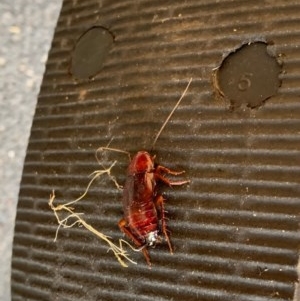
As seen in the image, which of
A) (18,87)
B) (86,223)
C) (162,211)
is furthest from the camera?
(18,87)

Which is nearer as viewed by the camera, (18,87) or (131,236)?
(131,236)

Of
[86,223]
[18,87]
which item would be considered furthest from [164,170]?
[18,87]

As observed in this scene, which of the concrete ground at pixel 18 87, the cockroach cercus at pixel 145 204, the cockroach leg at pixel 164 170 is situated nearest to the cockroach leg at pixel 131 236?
the cockroach cercus at pixel 145 204

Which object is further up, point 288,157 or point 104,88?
point 104,88

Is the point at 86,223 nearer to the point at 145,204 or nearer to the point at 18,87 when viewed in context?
the point at 145,204

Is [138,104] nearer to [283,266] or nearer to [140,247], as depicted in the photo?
[140,247]

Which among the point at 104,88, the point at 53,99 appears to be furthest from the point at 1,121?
the point at 104,88

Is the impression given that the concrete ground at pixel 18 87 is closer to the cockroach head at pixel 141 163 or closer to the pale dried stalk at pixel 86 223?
the pale dried stalk at pixel 86 223

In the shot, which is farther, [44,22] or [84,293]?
[44,22]
